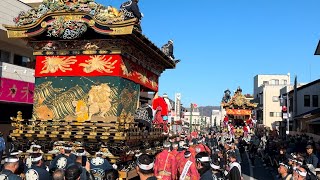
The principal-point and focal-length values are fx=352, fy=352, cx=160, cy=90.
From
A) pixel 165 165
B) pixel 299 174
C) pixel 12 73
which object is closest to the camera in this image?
pixel 299 174

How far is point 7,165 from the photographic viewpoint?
5.29 meters

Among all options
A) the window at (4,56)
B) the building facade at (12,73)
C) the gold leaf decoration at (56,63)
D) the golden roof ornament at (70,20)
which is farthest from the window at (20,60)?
the golden roof ornament at (70,20)

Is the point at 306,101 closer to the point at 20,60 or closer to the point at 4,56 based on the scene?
the point at 20,60

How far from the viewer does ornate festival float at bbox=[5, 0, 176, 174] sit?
973cm

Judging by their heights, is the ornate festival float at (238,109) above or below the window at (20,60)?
below

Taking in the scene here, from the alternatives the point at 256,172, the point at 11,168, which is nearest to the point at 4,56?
the point at 256,172

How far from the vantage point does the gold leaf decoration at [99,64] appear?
410 inches

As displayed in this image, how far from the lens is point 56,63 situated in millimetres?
11000

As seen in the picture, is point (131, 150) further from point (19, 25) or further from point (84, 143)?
point (19, 25)

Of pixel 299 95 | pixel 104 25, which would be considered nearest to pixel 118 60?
pixel 104 25

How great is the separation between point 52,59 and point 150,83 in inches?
165

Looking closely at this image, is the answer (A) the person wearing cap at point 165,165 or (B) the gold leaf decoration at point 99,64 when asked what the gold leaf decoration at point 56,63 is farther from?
(A) the person wearing cap at point 165,165

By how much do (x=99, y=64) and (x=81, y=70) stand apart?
638mm

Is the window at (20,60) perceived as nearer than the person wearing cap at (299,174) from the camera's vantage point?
No
